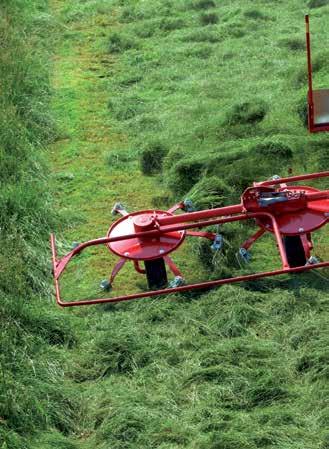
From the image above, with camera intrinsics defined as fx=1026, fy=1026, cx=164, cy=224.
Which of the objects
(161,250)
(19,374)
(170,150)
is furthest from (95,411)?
(170,150)

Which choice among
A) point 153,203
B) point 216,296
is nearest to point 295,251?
point 216,296

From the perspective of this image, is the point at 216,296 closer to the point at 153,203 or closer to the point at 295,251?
the point at 295,251

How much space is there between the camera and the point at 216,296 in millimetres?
8211

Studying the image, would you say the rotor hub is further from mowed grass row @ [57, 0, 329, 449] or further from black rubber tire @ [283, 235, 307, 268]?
black rubber tire @ [283, 235, 307, 268]

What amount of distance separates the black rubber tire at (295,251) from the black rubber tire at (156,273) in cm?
105

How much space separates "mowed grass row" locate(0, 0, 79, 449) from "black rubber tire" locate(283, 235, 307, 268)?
1.95m

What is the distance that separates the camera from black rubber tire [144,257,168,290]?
8516 millimetres

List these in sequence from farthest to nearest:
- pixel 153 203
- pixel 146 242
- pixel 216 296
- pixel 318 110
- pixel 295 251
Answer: pixel 153 203, pixel 318 110, pixel 295 251, pixel 146 242, pixel 216 296

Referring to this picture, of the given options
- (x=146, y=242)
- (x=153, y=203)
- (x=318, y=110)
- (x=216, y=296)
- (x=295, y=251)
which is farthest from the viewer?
(x=153, y=203)

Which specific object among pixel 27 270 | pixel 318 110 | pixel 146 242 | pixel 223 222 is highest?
pixel 318 110

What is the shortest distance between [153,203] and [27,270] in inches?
78.2

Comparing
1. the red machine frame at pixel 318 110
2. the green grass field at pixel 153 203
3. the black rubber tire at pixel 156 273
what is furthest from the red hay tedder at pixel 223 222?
the red machine frame at pixel 318 110

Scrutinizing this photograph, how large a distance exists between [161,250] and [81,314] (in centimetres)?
84

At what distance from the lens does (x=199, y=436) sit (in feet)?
21.7
